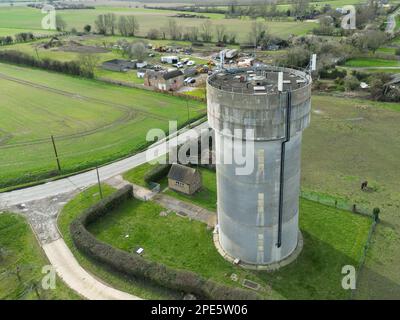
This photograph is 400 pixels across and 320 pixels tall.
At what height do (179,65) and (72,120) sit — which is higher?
(179,65)

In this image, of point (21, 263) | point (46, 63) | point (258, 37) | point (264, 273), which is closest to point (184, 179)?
point (264, 273)

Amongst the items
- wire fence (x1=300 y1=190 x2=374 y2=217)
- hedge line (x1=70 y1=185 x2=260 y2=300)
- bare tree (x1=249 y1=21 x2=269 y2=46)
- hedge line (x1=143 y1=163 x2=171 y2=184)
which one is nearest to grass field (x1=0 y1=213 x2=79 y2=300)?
hedge line (x1=70 y1=185 x2=260 y2=300)

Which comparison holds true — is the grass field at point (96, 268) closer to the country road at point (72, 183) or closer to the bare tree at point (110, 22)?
the country road at point (72, 183)

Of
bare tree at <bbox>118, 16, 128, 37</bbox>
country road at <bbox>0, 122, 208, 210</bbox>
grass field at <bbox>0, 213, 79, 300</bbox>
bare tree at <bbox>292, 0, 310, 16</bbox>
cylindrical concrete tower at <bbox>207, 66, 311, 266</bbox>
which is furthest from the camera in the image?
bare tree at <bbox>292, 0, 310, 16</bbox>

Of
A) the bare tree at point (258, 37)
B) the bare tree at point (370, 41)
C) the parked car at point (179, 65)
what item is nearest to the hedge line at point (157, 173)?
the parked car at point (179, 65)

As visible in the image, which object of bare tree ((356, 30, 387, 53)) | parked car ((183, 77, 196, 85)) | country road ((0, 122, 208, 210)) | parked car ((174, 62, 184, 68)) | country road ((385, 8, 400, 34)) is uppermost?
country road ((385, 8, 400, 34))

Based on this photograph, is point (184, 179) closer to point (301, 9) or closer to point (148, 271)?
point (148, 271)

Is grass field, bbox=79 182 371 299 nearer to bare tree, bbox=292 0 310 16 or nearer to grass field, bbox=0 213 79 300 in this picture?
grass field, bbox=0 213 79 300
